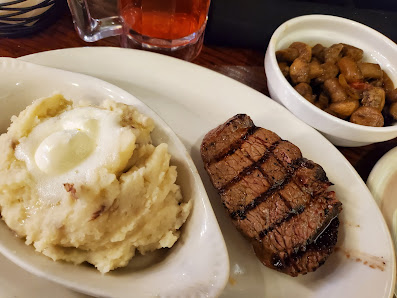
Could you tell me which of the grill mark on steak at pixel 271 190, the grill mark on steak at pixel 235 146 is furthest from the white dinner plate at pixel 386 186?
the grill mark on steak at pixel 235 146

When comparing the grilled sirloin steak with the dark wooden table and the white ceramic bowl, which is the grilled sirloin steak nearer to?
the white ceramic bowl

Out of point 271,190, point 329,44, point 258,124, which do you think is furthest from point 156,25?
point 271,190

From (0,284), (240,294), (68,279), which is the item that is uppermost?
(68,279)

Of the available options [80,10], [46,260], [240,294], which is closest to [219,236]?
[240,294]

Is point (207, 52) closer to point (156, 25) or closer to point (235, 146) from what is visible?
point (156, 25)

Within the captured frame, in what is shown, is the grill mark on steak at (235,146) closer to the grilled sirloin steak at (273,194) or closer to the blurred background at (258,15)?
the grilled sirloin steak at (273,194)

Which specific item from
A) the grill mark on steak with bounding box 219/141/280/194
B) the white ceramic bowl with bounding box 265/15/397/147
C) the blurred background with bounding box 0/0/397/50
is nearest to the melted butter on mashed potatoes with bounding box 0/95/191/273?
the grill mark on steak with bounding box 219/141/280/194

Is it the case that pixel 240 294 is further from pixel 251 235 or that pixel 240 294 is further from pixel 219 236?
pixel 219 236

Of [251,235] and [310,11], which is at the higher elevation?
[310,11]
